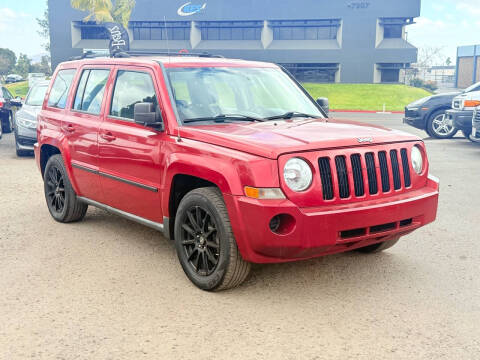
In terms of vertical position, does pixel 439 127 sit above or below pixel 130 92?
below

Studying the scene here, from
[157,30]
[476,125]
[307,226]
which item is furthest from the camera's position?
[157,30]

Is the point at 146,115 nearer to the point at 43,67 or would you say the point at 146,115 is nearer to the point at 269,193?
the point at 269,193

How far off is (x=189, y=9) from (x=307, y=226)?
203ft

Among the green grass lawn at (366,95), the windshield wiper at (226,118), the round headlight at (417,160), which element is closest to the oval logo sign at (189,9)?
the green grass lawn at (366,95)

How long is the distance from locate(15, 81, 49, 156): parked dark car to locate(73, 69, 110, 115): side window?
6.21m

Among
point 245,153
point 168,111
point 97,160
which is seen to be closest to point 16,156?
point 97,160

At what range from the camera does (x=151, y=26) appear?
64.5 m

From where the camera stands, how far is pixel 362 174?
4.25 meters

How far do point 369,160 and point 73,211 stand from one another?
376 cm

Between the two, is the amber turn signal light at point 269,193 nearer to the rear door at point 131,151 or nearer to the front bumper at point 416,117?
the rear door at point 131,151

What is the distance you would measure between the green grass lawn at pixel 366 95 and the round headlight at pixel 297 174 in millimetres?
38729

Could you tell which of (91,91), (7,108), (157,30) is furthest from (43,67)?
(91,91)

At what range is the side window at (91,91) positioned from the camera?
19.4 feet

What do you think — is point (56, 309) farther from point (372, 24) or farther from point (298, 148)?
point (372, 24)
